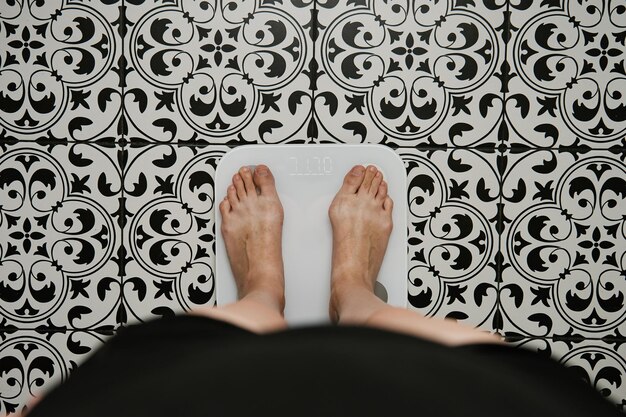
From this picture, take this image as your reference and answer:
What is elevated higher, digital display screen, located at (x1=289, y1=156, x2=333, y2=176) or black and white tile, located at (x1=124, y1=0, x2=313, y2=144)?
black and white tile, located at (x1=124, y1=0, x2=313, y2=144)

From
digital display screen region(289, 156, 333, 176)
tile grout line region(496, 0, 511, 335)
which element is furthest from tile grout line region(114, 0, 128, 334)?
tile grout line region(496, 0, 511, 335)

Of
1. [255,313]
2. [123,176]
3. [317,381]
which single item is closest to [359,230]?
[255,313]

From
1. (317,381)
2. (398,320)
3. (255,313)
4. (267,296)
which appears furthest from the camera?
(267,296)

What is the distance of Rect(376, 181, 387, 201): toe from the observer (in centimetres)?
83

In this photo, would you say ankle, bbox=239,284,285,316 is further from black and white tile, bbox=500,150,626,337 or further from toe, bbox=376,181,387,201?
black and white tile, bbox=500,150,626,337

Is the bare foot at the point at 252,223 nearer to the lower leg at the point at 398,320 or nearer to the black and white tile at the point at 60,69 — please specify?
the lower leg at the point at 398,320

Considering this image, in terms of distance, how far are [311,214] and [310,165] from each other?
0.08 metres

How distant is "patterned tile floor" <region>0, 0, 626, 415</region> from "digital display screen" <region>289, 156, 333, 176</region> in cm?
3

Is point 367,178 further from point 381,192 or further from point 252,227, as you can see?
point 252,227

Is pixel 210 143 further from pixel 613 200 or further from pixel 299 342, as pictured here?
pixel 613 200

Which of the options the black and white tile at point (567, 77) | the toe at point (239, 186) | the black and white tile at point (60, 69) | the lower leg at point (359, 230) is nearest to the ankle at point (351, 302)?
the lower leg at point (359, 230)

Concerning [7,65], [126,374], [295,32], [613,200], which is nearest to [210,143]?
[295,32]

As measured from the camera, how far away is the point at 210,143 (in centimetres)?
82

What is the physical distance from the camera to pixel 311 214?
0.83 m
